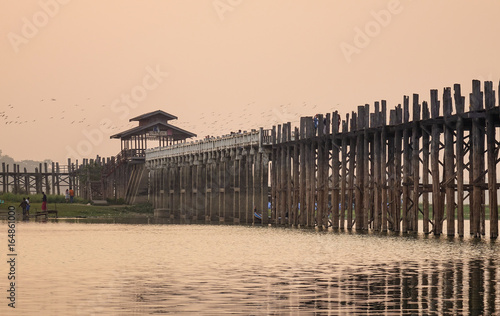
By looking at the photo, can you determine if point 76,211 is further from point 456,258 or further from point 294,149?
point 456,258

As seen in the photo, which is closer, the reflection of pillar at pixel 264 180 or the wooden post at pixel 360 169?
the wooden post at pixel 360 169

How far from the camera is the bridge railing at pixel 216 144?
223ft

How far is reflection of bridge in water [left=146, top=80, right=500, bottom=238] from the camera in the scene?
4156cm

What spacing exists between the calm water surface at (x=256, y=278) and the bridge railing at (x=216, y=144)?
1065 inches

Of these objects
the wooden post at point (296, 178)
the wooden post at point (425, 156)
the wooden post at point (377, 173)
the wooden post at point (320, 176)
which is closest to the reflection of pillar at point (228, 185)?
the wooden post at point (296, 178)

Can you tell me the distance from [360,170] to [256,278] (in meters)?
28.3

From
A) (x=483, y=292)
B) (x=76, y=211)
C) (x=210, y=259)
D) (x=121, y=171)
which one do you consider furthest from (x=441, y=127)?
(x=121, y=171)

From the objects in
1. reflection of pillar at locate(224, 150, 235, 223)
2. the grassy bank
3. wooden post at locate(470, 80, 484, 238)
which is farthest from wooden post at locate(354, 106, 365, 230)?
the grassy bank

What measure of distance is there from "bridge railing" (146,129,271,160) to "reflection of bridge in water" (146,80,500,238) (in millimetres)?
93

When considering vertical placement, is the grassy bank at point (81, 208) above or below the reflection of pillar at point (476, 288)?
above

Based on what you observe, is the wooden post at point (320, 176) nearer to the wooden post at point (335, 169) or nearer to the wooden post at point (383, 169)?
the wooden post at point (335, 169)

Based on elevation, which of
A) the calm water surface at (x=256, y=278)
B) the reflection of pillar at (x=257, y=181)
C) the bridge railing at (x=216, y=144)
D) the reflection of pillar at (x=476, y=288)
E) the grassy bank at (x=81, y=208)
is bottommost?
the reflection of pillar at (x=476, y=288)

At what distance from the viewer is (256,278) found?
80.2 feet

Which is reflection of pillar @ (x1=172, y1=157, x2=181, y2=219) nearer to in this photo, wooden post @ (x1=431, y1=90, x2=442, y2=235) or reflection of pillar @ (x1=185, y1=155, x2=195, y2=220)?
reflection of pillar @ (x1=185, y1=155, x2=195, y2=220)
